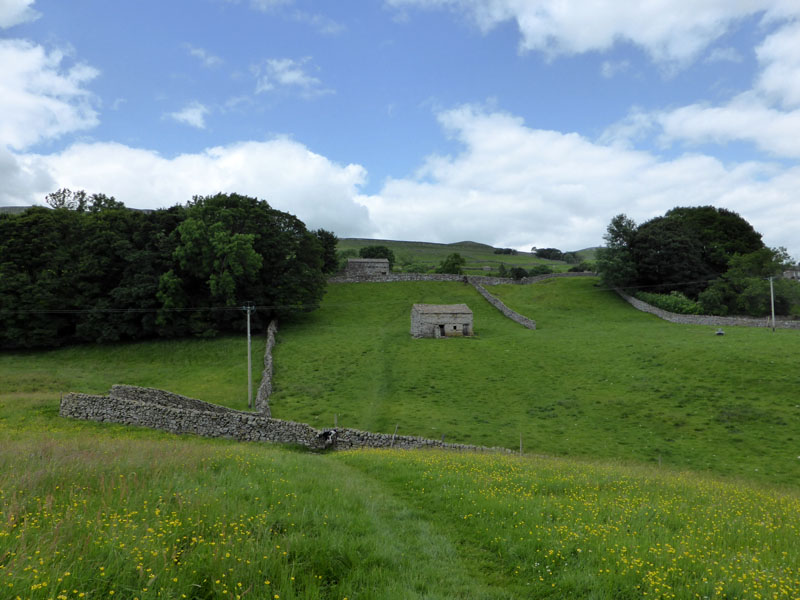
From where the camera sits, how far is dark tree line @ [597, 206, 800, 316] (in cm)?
5294

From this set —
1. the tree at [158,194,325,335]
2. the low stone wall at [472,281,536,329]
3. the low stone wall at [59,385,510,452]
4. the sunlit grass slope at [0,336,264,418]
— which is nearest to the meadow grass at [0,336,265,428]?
the sunlit grass slope at [0,336,264,418]

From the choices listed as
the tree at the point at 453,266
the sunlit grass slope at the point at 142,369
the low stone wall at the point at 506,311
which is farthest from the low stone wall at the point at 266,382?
the tree at the point at 453,266

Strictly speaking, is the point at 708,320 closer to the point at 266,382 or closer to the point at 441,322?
the point at 441,322

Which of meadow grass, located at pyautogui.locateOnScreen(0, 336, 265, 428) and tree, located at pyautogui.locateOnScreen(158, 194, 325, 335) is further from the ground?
tree, located at pyautogui.locateOnScreen(158, 194, 325, 335)

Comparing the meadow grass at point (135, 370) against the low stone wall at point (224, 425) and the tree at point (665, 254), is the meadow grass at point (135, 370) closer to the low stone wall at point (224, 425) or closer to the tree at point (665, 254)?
the low stone wall at point (224, 425)

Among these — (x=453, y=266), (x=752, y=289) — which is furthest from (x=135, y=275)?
(x=752, y=289)

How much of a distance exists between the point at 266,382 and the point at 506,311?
115ft

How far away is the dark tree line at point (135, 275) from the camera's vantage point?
137 feet

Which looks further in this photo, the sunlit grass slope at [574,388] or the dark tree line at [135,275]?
the dark tree line at [135,275]

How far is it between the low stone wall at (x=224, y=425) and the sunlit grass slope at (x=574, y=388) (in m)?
2.89

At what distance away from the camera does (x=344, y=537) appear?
603 cm

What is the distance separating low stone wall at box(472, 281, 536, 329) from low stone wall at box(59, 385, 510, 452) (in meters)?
32.9

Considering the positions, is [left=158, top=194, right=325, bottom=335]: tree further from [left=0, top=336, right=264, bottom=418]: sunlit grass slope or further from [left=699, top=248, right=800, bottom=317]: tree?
[left=699, top=248, right=800, bottom=317]: tree

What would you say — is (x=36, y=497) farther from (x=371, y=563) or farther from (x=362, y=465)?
(x=362, y=465)
